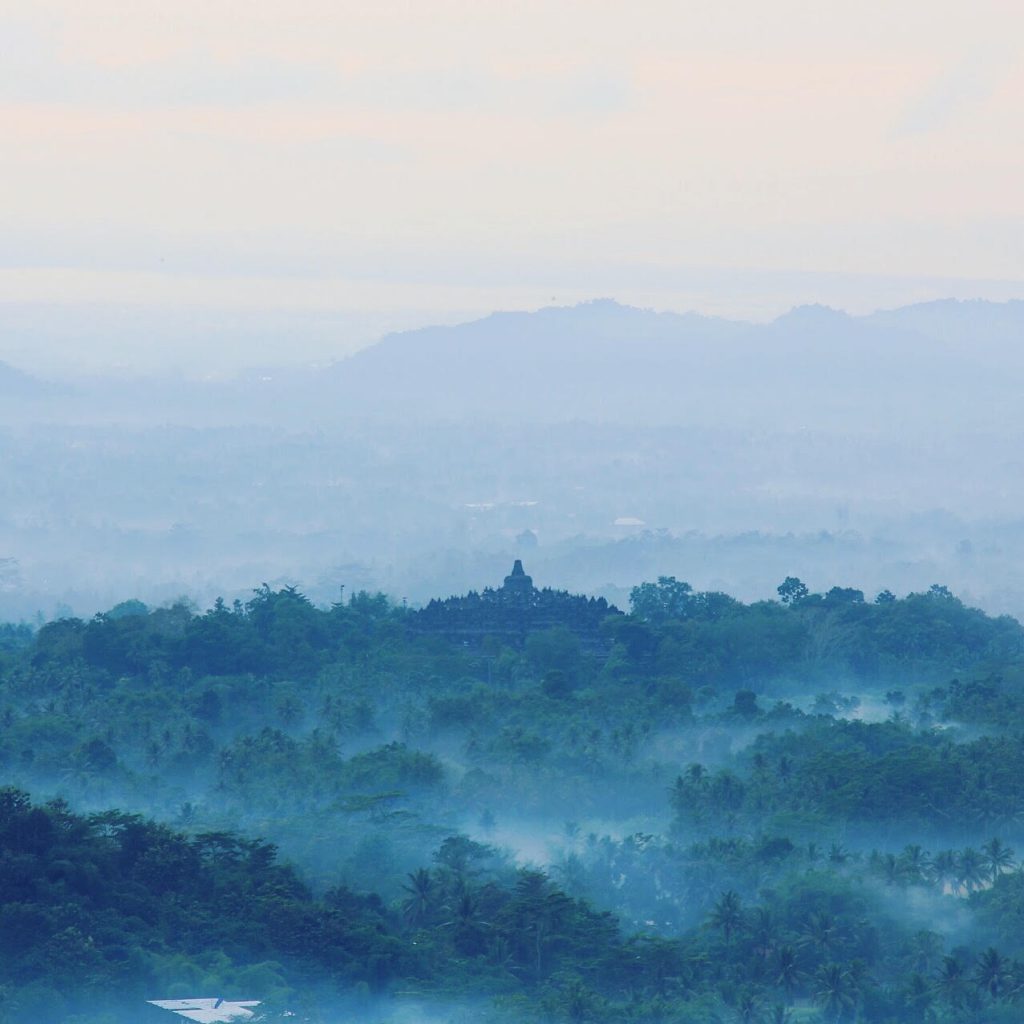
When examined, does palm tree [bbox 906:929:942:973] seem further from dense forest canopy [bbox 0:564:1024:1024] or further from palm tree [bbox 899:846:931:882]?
palm tree [bbox 899:846:931:882]

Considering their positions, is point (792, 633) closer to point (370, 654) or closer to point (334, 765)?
point (370, 654)

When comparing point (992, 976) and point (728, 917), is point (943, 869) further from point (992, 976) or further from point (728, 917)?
point (992, 976)

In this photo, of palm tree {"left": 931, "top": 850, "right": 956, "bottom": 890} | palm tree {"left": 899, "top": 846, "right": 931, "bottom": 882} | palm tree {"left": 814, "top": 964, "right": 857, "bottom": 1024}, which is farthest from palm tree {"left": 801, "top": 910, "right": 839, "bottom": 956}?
palm tree {"left": 931, "top": 850, "right": 956, "bottom": 890}

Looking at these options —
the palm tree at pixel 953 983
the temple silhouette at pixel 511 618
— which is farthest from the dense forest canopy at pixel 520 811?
the temple silhouette at pixel 511 618

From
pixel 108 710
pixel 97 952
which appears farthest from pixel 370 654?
pixel 97 952

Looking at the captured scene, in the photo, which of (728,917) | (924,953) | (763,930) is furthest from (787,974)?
(924,953)

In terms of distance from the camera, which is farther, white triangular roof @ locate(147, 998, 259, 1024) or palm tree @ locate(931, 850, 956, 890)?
palm tree @ locate(931, 850, 956, 890)

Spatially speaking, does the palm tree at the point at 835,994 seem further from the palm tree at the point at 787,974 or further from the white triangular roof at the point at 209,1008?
the white triangular roof at the point at 209,1008
